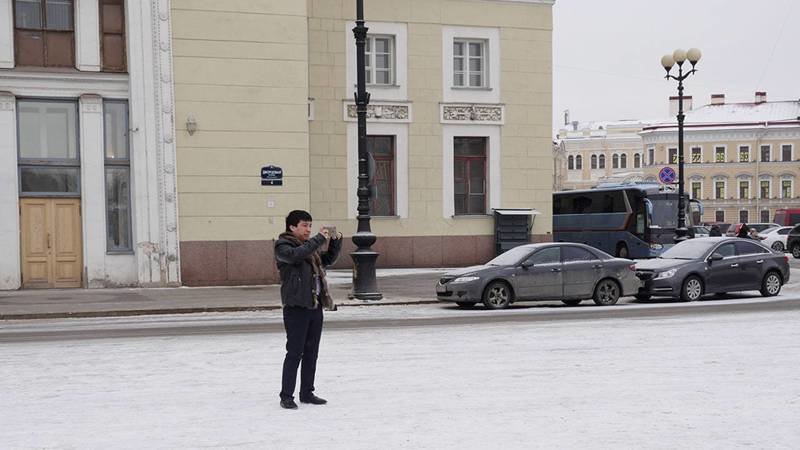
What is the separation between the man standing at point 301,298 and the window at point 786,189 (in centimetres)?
8994

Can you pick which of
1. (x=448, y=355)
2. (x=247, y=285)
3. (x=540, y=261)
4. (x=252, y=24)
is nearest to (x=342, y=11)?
(x=252, y=24)

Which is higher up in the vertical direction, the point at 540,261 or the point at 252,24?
the point at 252,24

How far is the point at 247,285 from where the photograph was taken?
2412cm

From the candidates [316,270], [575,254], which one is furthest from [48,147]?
[316,270]

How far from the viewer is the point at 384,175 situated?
30844 millimetres

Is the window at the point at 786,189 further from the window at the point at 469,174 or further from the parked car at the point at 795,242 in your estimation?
the window at the point at 469,174

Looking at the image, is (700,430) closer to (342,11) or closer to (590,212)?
(342,11)

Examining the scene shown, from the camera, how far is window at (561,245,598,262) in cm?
1952

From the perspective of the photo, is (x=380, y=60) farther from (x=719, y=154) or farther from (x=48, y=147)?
(x=719, y=154)

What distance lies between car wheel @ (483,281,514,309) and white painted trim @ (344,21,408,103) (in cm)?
1284

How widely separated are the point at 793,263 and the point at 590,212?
8638 mm

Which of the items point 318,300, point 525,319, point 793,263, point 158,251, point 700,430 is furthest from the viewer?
point 793,263

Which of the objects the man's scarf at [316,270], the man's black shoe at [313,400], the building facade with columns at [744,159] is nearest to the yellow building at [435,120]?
the man's scarf at [316,270]

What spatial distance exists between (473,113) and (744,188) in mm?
67802
